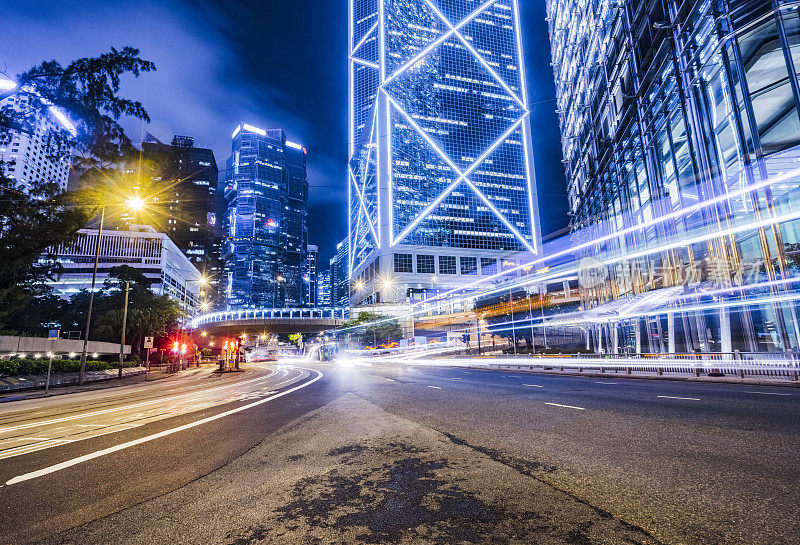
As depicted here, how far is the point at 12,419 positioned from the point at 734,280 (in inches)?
1232

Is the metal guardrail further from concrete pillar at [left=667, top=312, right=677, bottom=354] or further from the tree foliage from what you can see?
the tree foliage

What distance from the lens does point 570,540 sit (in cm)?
283

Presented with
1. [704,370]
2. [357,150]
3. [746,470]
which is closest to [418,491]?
[746,470]

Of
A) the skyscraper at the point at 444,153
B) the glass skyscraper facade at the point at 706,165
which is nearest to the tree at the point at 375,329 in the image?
the skyscraper at the point at 444,153

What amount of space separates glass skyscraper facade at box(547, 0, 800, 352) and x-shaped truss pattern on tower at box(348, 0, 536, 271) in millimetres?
72931

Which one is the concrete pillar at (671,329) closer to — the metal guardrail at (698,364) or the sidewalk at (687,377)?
the metal guardrail at (698,364)

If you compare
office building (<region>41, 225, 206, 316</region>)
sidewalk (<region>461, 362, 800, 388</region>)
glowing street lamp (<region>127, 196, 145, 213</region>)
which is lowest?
sidewalk (<region>461, 362, 800, 388</region>)

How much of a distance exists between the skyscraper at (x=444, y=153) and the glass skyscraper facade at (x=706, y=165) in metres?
70.2

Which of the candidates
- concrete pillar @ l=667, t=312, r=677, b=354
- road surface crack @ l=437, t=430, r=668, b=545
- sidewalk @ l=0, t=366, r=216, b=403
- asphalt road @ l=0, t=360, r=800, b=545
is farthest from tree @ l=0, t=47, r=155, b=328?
concrete pillar @ l=667, t=312, r=677, b=354

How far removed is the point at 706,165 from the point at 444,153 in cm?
9372

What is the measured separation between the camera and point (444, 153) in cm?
11256

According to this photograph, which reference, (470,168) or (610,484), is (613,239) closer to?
(610,484)

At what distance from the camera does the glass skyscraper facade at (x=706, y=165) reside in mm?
19703

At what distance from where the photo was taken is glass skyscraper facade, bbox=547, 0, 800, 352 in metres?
19.7
